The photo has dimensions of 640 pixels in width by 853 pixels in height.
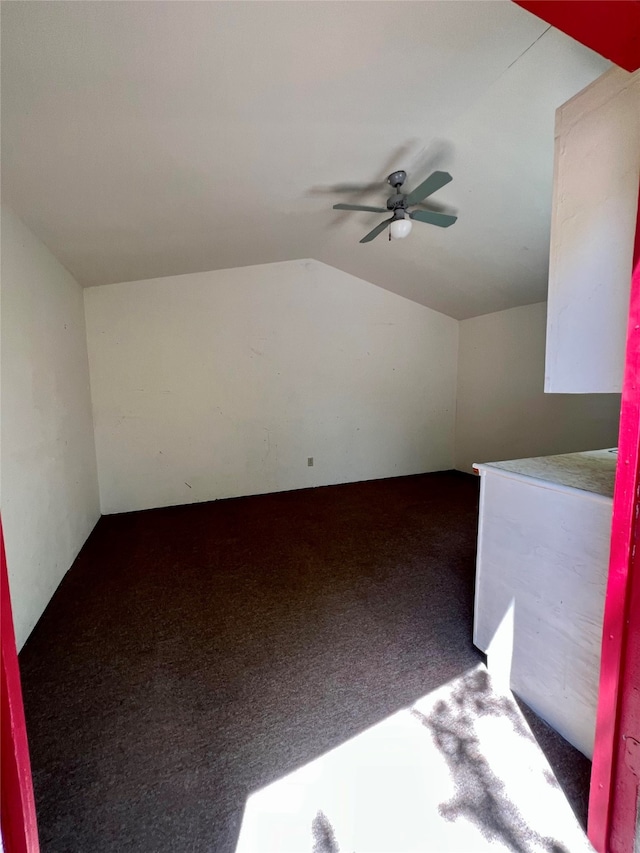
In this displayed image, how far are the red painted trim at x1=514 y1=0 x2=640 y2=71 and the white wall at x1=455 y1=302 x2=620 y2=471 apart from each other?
3533 mm

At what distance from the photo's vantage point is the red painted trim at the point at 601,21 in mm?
726

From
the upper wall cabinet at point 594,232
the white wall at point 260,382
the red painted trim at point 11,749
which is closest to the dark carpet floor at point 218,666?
the red painted trim at point 11,749

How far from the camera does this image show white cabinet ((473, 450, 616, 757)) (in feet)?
3.99

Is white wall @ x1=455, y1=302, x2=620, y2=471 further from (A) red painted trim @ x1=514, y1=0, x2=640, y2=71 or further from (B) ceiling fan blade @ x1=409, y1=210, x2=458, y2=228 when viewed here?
(A) red painted trim @ x1=514, y1=0, x2=640, y2=71

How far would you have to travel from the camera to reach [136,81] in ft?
4.57

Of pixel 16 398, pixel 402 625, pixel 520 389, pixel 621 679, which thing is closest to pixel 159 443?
pixel 16 398

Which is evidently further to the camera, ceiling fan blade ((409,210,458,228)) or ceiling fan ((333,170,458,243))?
ceiling fan blade ((409,210,458,228))

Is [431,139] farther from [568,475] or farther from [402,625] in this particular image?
[402,625]

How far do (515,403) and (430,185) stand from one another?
128 inches

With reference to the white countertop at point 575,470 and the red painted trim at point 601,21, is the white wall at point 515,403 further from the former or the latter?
the red painted trim at point 601,21

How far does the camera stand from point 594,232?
3.61ft

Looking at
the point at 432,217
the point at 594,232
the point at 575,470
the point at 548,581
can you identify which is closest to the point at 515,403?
the point at 432,217

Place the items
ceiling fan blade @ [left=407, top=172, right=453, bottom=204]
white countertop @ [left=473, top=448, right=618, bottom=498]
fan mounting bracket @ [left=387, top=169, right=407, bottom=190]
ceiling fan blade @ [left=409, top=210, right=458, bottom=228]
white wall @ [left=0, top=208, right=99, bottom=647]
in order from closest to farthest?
white countertop @ [left=473, top=448, right=618, bottom=498] → white wall @ [left=0, top=208, right=99, bottom=647] → ceiling fan blade @ [left=407, top=172, right=453, bottom=204] → fan mounting bracket @ [left=387, top=169, right=407, bottom=190] → ceiling fan blade @ [left=409, top=210, right=458, bottom=228]

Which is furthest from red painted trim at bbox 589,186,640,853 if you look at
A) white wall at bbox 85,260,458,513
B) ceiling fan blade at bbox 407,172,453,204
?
white wall at bbox 85,260,458,513
